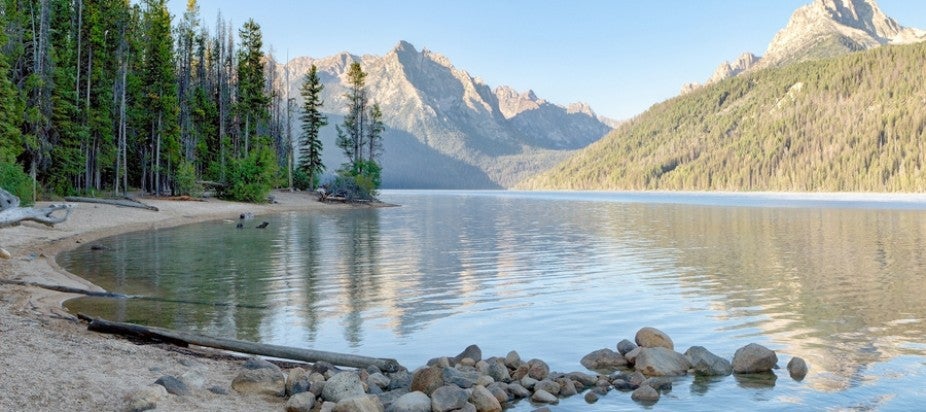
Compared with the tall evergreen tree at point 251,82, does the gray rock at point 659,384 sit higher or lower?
lower

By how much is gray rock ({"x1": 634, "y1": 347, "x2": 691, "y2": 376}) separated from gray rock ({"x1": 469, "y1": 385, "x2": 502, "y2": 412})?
3499 millimetres

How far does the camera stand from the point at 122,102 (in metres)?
59.6

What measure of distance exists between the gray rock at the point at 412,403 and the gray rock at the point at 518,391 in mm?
1715

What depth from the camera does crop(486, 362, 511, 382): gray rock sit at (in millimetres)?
11961

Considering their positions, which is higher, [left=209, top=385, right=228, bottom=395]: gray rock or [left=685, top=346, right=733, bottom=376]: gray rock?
[left=209, top=385, right=228, bottom=395]: gray rock

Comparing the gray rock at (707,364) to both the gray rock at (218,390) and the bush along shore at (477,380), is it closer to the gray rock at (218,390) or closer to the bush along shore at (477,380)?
the bush along shore at (477,380)

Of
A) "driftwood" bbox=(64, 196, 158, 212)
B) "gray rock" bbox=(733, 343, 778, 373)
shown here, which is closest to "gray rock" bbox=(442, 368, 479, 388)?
"gray rock" bbox=(733, 343, 778, 373)

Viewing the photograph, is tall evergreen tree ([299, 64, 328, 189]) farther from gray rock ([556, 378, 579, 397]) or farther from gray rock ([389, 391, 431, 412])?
gray rock ([389, 391, 431, 412])

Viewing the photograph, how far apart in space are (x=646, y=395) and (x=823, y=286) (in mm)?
14582

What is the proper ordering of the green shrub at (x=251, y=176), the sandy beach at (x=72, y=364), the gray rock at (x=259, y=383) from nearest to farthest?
the sandy beach at (x=72, y=364) < the gray rock at (x=259, y=383) < the green shrub at (x=251, y=176)

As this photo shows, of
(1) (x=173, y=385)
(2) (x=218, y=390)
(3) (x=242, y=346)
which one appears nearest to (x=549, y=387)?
(2) (x=218, y=390)

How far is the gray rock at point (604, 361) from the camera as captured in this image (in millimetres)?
13328

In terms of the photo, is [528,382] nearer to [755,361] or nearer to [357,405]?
[357,405]

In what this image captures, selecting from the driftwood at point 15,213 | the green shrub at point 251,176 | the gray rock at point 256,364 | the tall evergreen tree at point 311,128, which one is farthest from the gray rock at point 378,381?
the tall evergreen tree at point 311,128
